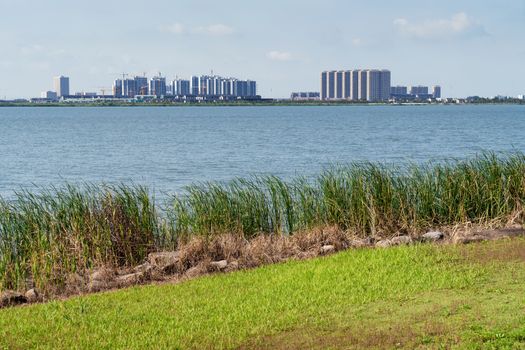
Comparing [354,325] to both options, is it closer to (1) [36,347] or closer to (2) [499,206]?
(1) [36,347]

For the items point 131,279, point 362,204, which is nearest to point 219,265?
point 131,279

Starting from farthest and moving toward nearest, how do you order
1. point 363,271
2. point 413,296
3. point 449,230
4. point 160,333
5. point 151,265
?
point 449,230
point 151,265
point 363,271
point 413,296
point 160,333

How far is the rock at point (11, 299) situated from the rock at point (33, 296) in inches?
3.0

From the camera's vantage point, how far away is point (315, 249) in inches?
523

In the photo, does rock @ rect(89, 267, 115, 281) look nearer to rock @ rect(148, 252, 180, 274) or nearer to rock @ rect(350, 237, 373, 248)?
rock @ rect(148, 252, 180, 274)

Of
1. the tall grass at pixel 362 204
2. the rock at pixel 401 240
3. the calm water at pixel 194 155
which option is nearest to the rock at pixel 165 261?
the tall grass at pixel 362 204

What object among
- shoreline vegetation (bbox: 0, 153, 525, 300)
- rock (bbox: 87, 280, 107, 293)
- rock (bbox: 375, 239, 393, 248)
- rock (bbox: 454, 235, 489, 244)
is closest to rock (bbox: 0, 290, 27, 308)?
shoreline vegetation (bbox: 0, 153, 525, 300)

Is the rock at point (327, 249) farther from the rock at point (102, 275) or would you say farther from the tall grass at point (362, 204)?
the rock at point (102, 275)

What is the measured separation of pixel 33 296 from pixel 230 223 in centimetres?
455

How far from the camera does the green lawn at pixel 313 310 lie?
317 inches

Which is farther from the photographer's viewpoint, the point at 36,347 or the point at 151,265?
the point at 151,265

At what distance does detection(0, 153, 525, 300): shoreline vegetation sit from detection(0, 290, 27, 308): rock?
0.36 metres

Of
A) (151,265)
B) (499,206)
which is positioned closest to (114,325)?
(151,265)

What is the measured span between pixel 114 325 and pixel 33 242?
5168mm
